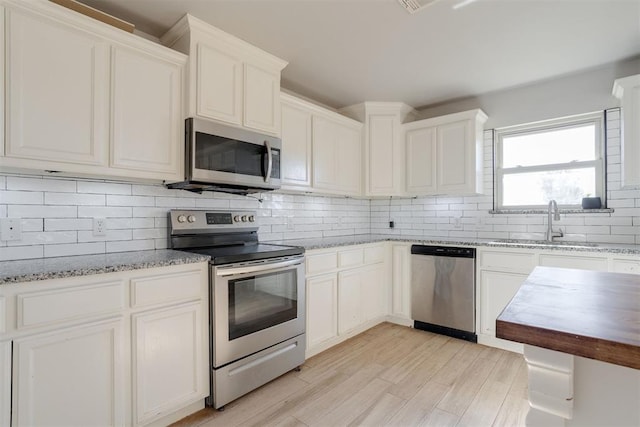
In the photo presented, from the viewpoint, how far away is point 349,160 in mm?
3551

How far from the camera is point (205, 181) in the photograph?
2.16m

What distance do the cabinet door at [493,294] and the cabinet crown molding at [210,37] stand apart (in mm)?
2699

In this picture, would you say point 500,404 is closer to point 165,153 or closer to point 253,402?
point 253,402

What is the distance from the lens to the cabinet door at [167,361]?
66.5 inches

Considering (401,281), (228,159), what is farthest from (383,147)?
(228,159)

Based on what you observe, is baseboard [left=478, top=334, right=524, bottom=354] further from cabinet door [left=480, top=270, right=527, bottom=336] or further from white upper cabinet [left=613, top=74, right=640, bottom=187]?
white upper cabinet [left=613, top=74, right=640, bottom=187]

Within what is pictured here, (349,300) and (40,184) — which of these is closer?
(40,184)

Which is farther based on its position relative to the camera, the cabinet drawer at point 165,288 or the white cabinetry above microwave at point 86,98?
the cabinet drawer at point 165,288

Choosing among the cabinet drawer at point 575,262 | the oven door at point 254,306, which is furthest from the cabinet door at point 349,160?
the cabinet drawer at point 575,262

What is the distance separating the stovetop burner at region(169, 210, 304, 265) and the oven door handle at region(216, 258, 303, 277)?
0.15 feet

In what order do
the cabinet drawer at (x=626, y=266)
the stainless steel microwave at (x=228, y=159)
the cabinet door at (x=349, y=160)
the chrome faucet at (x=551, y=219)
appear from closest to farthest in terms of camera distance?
the stainless steel microwave at (x=228, y=159)
the cabinet drawer at (x=626, y=266)
the chrome faucet at (x=551, y=219)
the cabinet door at (x=349, y=160)

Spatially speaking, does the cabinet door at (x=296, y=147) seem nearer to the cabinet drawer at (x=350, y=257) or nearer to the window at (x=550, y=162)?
the cabinet drawer at (x=350, y=257)

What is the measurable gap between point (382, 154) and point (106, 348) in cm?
307

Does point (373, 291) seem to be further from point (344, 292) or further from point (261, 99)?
point (261, 99)
